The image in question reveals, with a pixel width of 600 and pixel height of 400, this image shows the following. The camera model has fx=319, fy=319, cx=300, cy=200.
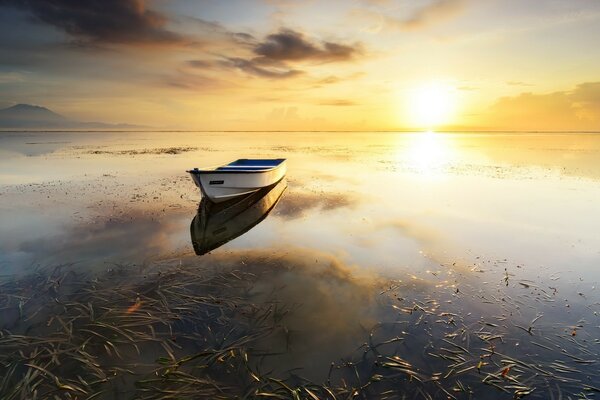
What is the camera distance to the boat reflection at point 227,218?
47.2ft

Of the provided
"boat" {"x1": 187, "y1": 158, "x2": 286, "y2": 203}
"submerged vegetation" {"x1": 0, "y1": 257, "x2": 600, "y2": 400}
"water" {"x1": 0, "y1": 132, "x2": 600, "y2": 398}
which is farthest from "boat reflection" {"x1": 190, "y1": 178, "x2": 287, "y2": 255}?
"submerged vegetation" {"x1": 0, "y1": 257, "x2": 600, "y2": 400}

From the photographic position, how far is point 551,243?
14.1 meters

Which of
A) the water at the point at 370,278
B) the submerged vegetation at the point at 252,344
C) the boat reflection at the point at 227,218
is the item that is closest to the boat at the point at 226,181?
the boat reflection at the point at 227,218

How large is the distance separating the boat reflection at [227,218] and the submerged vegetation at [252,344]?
3985 millimetres

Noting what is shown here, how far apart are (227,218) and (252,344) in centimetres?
1118

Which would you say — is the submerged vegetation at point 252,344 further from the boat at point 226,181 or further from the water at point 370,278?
the boat at point 226,181

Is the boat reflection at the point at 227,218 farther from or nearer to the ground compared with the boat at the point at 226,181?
nearer to the ground

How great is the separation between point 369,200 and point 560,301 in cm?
1406

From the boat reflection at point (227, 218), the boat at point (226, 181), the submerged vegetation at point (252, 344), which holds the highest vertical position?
the boat at point (226, 181)

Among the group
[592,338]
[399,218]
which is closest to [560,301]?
[592,338]

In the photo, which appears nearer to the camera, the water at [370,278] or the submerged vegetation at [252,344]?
the submerged vegetation at [252,344]

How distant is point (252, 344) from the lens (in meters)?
7.41

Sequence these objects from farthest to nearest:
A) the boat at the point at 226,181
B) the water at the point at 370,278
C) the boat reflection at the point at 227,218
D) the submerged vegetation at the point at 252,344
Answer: the boat at the point at 226,181 → the boat reflection at the point at 227,218 → the water at the point at 370,278 → the submerged vegetation at the point at 252,344

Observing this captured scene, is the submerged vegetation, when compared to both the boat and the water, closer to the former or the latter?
the water
